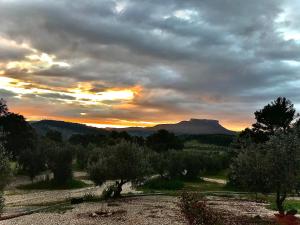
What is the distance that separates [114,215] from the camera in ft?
148

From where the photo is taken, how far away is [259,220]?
136ft

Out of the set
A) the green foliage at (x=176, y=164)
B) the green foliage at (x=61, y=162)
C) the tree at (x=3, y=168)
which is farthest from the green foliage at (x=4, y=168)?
the green foliage at (x=176, y=164)

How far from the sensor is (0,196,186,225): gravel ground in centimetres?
4084

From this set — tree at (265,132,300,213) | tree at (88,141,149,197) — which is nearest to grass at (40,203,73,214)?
tree at (88,141,149,197)

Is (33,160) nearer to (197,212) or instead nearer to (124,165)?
(124,165)

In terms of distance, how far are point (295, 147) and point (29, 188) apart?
2187 inches

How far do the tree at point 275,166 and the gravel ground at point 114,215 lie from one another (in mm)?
7711

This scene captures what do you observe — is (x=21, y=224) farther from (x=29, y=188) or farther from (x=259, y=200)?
(x=29, y=188)

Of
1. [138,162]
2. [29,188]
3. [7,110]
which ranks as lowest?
[29,188]

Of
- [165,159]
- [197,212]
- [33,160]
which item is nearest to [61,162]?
[33,160]

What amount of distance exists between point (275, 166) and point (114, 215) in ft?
55.9

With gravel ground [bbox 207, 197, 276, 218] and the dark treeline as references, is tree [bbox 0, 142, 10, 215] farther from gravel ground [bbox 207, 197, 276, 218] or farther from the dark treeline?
gravel ground [bbox 207, 197, 276, 218]

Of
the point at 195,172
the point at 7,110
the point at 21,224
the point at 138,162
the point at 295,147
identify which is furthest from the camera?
the point at 7,110

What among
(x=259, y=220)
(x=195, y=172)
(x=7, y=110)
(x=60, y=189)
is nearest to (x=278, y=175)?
(x=259, y=220)
